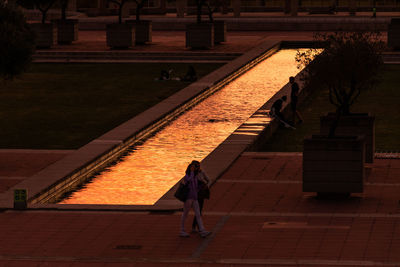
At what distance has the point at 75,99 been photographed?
38.2 meters

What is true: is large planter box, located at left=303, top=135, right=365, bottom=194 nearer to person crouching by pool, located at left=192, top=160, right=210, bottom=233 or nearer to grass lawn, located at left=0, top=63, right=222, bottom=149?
person crouching by pool, located at left=192, top=160, right=210, bottom=233

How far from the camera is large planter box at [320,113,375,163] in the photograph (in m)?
24.8

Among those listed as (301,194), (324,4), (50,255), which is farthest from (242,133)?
(324,4)

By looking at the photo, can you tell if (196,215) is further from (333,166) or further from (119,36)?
(119,36)

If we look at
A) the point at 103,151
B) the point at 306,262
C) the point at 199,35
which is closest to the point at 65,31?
the point at 199,35

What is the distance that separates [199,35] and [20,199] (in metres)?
36.9

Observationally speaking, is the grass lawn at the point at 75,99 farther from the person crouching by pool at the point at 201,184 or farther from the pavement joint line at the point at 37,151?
the person crouching by pool at the point at 201,184

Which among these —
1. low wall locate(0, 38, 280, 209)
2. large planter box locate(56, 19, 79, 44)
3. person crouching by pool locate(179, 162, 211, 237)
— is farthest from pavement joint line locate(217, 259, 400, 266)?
large planter box locate(56, 19, 79, 44)

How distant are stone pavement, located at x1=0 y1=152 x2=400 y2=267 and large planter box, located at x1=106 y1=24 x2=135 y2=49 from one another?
3537 cm

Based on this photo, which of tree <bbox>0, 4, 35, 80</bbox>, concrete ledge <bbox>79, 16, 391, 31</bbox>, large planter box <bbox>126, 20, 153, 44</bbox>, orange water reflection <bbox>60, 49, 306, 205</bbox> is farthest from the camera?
concrete ledge <bbox>79, 16, 391, 31</bbox>

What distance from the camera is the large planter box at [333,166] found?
2120cm

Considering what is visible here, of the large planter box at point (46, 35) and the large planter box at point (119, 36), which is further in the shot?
the large planter box at point (46, 35)

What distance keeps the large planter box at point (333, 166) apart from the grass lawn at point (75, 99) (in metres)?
8.63

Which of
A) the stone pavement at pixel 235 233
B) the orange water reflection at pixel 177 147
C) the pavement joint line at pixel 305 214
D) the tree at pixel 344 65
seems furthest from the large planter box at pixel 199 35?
the pavement joint line at pixel 305 214
